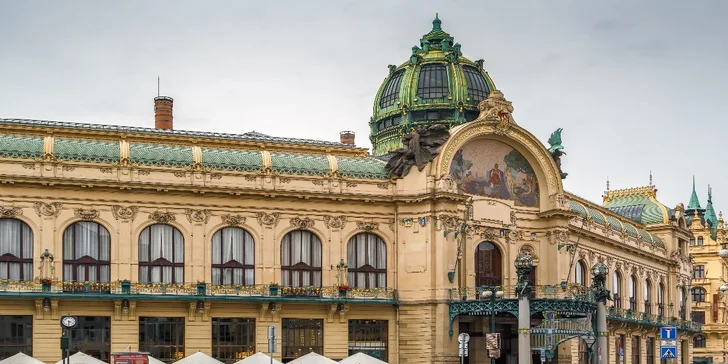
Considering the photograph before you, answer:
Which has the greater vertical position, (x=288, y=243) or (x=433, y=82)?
(x=433, y=82)

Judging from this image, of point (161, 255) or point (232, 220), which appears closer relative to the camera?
point (161, 255)

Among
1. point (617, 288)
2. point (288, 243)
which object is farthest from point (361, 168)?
point (617, 288)

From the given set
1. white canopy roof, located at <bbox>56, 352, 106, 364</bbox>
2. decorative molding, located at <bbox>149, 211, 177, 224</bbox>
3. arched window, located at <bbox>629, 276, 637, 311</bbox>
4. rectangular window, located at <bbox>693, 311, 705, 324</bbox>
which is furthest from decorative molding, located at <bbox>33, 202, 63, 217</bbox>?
rectangular window, located at <bbox>693, 311, 705, 324</bbox>

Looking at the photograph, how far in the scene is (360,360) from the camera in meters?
64.8

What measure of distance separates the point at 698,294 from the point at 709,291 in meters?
1.43

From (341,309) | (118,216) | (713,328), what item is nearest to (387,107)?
(341,309)

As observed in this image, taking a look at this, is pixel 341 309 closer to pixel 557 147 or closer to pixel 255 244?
pixel 255 244

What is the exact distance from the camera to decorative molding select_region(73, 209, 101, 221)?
6462 centimetres

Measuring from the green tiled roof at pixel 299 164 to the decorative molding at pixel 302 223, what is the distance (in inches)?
110

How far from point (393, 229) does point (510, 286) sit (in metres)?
8.25

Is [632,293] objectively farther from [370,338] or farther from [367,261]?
[370,338]

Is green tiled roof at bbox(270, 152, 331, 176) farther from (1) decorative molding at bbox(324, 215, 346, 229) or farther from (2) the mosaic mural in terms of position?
(2) the mosaic mural

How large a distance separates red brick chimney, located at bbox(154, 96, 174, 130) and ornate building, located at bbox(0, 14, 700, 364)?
0.42ft

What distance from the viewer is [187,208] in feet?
220
